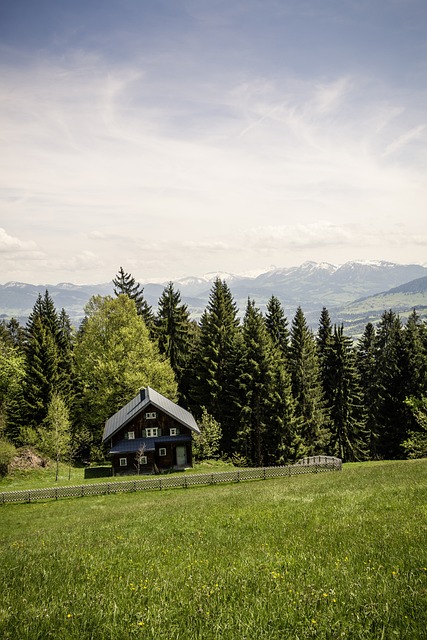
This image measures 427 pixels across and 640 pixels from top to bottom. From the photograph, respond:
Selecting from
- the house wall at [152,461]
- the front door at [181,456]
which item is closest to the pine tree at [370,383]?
the front door at [181,456]

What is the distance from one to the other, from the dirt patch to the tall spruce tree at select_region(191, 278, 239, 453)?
21.5 meters

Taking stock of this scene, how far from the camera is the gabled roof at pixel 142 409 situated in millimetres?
48094

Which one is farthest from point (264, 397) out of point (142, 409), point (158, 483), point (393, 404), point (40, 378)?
point (40, 378)

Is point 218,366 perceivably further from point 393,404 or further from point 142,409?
point 393,404

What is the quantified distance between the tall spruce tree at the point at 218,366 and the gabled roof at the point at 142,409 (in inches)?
291

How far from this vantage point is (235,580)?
8023mm

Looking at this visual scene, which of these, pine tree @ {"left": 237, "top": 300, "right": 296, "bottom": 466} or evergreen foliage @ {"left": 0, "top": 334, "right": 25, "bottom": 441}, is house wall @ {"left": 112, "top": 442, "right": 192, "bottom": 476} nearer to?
pine tree @ {"left": 237, "top": 300, "right": 296, "bottom": 466}

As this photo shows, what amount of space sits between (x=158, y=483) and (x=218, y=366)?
2409 cm

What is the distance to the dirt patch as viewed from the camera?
150 feet

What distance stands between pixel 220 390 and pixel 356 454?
22356mm

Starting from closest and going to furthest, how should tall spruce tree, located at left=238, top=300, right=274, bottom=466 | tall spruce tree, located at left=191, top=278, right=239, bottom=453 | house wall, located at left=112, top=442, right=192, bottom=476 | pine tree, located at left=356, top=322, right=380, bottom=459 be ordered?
house wall, located at left=112, top=442, right=192, bottom=476
tall spruce tree, located at left=238, top=300, right=274, bottom=466
tall spruce tree, located at left=191, top=278, right=239, bottom=453
pine tree, located at left=356, top=322, right=380, bottom=459

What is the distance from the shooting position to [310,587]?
7.05 meters

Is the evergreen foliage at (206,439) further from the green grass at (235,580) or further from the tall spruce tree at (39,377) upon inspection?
the green grass at (235,580)

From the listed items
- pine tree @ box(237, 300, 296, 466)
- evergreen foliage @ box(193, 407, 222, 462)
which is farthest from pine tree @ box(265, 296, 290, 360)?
evergreen foliage @ box(193, 407, 222, 462)
